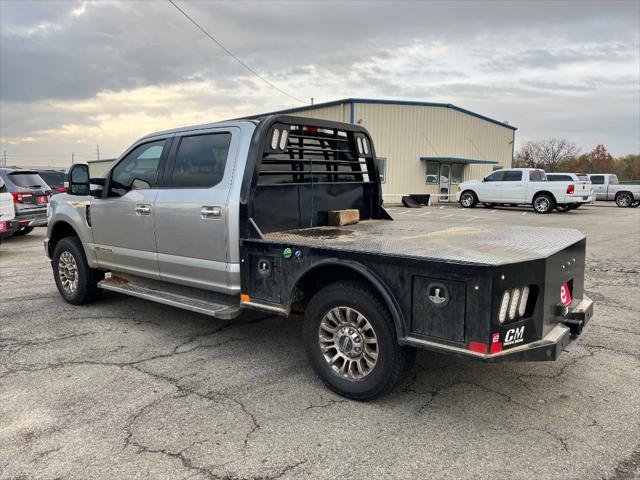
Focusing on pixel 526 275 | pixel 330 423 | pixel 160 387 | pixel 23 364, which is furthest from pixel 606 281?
pixel 23 364

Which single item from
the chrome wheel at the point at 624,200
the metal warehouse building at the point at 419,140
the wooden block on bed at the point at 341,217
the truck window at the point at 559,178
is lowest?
the chrome wheel at the point at 624,200

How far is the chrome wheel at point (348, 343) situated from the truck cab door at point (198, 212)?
3.37 feet

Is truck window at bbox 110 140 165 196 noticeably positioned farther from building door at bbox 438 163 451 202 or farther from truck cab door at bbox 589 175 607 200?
truck cab door at bbox 589 175 607 200

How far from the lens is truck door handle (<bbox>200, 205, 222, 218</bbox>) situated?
4410mm

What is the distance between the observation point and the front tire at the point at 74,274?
6.13m

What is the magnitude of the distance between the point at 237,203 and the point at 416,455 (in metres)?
2.43

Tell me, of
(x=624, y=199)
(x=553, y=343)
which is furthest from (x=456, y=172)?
(x=553, y=343)

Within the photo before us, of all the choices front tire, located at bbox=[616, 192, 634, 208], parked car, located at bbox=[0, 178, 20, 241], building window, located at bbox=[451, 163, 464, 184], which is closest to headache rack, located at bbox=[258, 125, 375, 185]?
parked car, located at bbox=[0, 178, 20, 241]

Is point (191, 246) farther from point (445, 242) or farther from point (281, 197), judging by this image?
point (445, 242)

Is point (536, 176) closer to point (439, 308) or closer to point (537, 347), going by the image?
point (537, 347)

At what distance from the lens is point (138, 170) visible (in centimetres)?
543

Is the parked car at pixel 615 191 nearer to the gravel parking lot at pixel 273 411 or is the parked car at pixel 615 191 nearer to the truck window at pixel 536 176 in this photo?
the truck window at pixel 536 176

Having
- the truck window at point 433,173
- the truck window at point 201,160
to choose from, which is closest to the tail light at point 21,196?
the truck window at point 201,160

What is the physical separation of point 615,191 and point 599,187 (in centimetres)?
100
